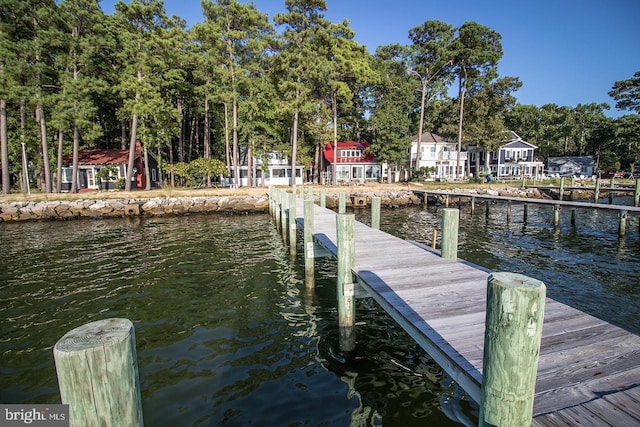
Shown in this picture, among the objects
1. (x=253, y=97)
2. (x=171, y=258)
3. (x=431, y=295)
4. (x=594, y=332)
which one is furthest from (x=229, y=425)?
(x=253, y=97)

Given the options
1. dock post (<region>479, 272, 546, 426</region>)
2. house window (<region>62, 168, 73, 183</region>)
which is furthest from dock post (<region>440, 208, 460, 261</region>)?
house window (<region>62, 168, 73, 183</region>)

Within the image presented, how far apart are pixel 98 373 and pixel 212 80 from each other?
37.5 metres

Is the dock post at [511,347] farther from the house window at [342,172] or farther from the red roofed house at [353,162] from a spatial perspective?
the house window at [342,172]

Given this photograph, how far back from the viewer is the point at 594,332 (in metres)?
3.81

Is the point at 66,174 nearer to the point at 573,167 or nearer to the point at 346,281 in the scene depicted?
the point at 346,281

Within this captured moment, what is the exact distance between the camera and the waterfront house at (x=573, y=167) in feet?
196

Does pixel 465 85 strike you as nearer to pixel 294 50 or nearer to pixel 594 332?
pixel 294 50

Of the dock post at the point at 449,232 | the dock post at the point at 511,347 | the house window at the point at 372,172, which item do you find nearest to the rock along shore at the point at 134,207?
the house window at the point at 372,172

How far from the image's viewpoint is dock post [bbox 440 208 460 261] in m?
6.70

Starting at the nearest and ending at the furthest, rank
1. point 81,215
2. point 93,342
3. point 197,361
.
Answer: point 93,342, point 197,361, point 81,215

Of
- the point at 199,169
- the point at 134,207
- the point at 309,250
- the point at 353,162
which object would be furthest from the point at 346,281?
the point at 353,162

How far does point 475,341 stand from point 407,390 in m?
2.07

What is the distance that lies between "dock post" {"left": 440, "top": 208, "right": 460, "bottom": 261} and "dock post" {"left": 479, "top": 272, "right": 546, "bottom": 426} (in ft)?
14.7

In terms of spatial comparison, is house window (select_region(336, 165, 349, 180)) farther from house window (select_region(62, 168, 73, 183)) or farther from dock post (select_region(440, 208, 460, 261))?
dock post (select_region(440, 208, 460, 261))
